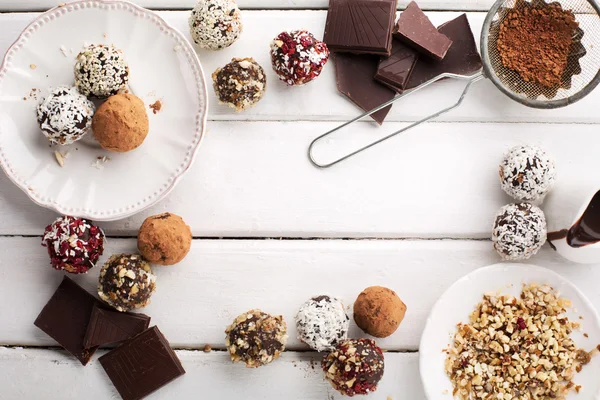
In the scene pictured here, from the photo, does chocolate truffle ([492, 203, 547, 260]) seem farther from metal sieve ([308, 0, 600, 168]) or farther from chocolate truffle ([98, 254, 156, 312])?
chocolate truffle ([98, 254, 156, 312])

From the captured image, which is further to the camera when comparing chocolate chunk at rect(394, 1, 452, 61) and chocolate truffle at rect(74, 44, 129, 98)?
chocolate chunk at rect(394, 1, 452, 61)

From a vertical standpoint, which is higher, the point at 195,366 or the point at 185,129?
the point at 185,129

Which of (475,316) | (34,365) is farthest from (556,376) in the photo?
(34,365)

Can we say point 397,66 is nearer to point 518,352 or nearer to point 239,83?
point 239,83

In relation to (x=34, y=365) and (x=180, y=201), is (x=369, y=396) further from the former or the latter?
(x=34, y=365)

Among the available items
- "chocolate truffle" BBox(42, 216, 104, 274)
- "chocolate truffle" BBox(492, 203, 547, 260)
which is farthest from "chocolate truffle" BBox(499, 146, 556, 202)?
"chocolate truffle" BBox(42, 216, 104, 274)
